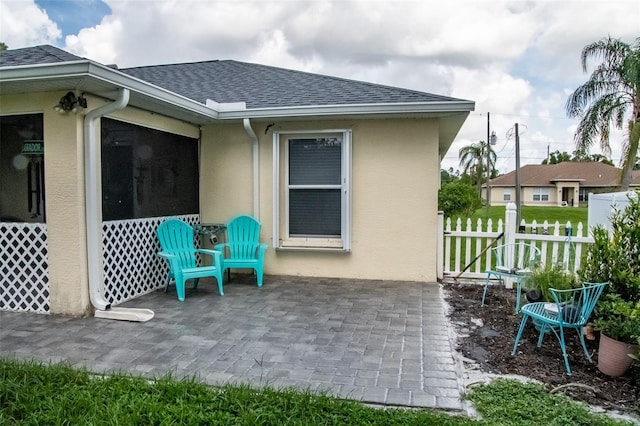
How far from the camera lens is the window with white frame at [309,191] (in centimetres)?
620

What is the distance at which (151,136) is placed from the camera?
17.9 ft

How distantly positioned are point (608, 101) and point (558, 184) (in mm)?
29415

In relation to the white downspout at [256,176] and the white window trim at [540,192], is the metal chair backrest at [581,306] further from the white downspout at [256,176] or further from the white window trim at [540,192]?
the white window trim at [540,192]

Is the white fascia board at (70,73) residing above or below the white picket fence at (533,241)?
above

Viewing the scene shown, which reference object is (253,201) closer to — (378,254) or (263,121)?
(263,121)

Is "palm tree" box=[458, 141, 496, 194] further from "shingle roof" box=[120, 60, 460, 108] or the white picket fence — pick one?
the white picket fence

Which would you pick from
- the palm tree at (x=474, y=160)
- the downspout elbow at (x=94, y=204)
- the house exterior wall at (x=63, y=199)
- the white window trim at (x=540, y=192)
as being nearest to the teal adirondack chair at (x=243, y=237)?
the downspout elbow at (x=94, y=204)

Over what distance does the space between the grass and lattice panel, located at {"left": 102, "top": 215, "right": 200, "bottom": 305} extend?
1.97 meters

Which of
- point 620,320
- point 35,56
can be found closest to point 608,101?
point 620,320

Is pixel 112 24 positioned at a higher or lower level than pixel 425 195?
higher

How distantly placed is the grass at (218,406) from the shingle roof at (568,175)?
122 ft

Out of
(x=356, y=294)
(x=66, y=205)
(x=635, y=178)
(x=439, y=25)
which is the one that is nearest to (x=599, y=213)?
(x=356, y=294)

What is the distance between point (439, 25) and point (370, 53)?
2886 millimetres

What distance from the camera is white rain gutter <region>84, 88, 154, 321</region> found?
4.28 meters
